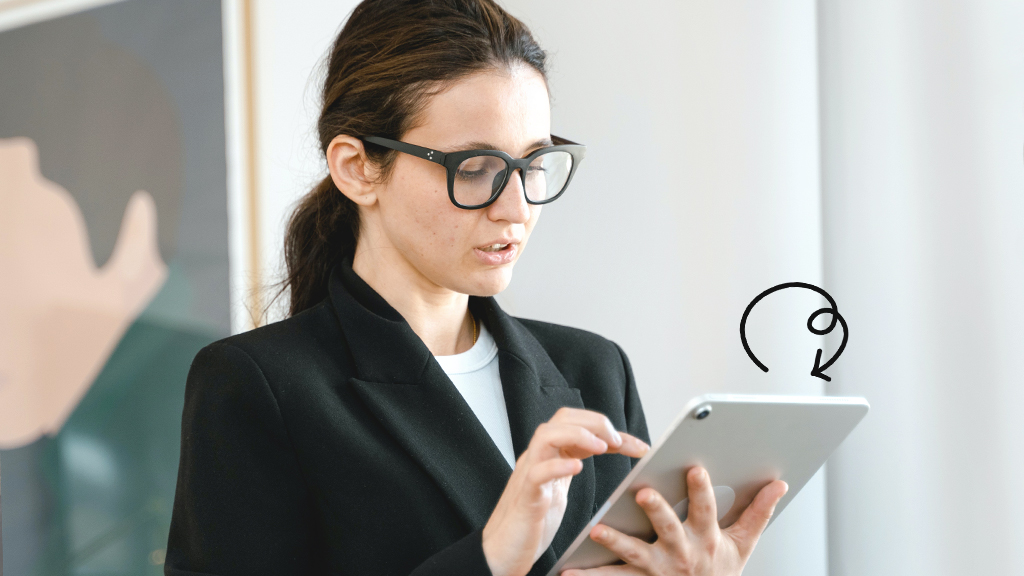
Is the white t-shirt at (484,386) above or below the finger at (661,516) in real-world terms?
above

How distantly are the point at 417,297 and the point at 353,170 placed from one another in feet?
0.61

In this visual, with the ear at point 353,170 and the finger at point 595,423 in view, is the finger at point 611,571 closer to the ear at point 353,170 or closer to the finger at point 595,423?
the finger at point 595,423

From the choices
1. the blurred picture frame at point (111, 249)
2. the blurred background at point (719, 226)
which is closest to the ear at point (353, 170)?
the blurred background at point (719, 226)

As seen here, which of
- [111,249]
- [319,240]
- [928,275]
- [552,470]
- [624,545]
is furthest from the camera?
[111,249]

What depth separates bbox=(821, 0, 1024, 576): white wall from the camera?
52.9 inches

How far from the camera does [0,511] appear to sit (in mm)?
1593

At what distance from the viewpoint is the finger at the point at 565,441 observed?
29.2 inches

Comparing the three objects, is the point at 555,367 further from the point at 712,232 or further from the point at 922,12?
the point at 922,12

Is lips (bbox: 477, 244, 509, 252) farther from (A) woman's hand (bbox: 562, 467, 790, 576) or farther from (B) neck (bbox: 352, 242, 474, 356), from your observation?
(A) woman's hand (bbox: 562, 467, 790, 576)

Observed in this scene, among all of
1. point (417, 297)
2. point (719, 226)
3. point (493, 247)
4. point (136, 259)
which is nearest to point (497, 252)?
point (493, 247)

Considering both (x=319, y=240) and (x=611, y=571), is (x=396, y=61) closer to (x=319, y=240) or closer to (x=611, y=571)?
(x=319, y=240)

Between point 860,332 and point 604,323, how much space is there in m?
0.53

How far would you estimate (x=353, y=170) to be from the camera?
3.57ft

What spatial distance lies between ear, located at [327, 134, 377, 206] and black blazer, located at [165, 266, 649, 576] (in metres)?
0.13
